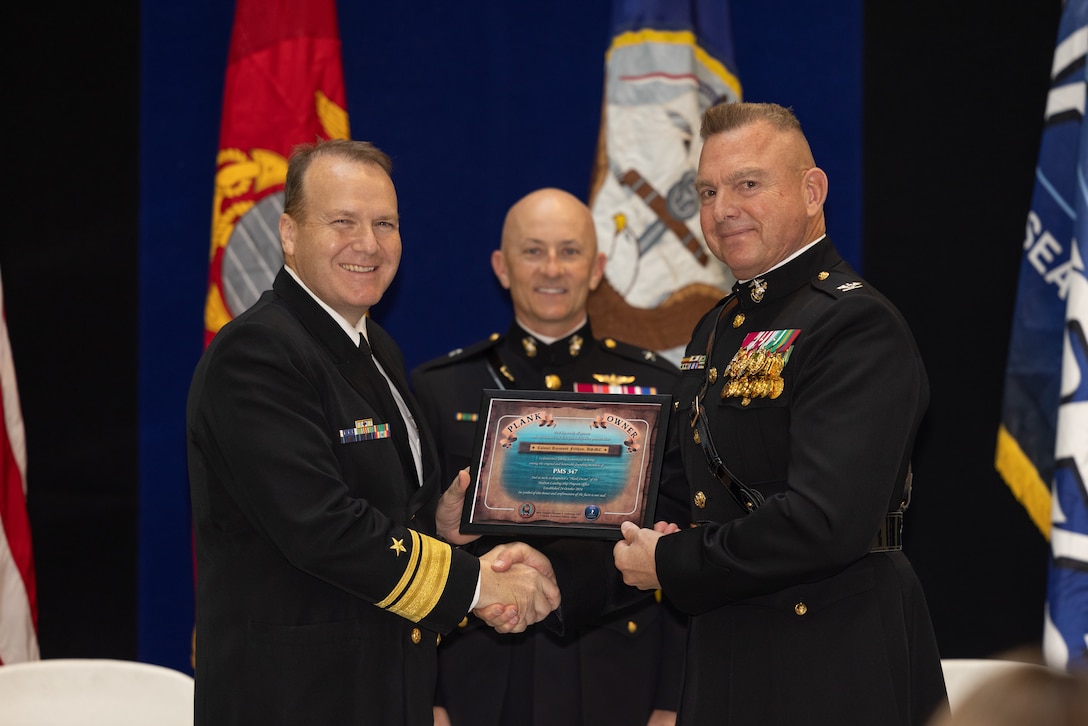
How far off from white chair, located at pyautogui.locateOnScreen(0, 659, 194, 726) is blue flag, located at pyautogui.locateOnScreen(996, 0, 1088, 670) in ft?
8.33

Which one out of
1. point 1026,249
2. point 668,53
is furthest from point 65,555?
point 1026,249

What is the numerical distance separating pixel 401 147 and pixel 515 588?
2.53 meters

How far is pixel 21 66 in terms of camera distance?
15.5ft

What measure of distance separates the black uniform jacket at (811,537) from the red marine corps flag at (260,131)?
2.35 meters

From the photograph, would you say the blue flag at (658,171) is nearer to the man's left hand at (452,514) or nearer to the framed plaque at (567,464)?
the man's left hand at (452,514)

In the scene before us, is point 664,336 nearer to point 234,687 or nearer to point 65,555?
point 234,687

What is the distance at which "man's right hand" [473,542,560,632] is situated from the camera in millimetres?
2842

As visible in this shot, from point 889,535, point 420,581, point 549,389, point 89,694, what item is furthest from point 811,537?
point 89,694

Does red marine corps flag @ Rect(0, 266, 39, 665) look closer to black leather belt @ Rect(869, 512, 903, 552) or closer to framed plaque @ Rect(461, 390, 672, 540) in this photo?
framed plaque @ Rect(461, 390, 672, 540)

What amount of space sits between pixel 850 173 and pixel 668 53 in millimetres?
935

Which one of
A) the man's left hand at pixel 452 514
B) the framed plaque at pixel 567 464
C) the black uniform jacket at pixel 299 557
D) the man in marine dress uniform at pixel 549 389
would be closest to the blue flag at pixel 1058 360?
the man in marine dress uniform at pixel 549 389

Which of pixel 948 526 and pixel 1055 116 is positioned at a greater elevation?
pixel 1055 116

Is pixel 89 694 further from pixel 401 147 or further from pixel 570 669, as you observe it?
pixel 401 147

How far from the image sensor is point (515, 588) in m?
2.93
